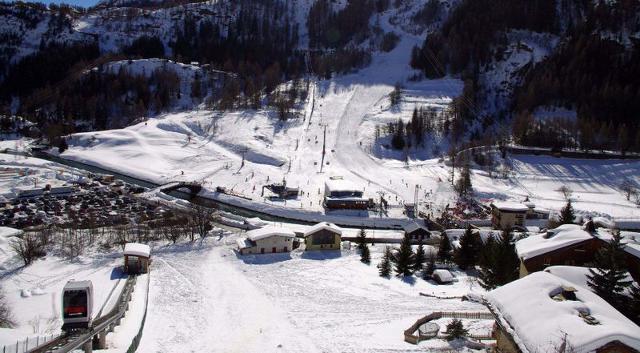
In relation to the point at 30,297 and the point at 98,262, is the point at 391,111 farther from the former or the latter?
the point at 30,297

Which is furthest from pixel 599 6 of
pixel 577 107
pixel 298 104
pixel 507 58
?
pixel 298 104

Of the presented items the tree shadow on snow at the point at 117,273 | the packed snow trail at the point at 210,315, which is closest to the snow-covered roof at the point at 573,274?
the packed snow trail at the point at 210,315

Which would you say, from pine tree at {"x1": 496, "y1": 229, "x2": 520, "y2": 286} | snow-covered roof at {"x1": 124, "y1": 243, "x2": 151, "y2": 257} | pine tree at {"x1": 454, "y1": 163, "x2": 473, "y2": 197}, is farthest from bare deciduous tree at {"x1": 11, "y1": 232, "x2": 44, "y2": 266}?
pine tree at {"x1": 454, "y1": 163, "x2": 473, "y2": 197}

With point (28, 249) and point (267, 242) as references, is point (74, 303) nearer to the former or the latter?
point (267, 242)

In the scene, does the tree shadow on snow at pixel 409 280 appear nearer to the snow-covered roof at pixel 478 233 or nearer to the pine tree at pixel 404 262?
the pine tree at pixel 404 262

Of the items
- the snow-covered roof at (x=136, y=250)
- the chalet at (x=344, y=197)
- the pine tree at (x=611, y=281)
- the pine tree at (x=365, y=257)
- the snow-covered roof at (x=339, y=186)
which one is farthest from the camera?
the snow-covered roof at (x=339, y=186)

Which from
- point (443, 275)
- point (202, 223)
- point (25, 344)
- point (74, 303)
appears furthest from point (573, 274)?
point (202, 223)
